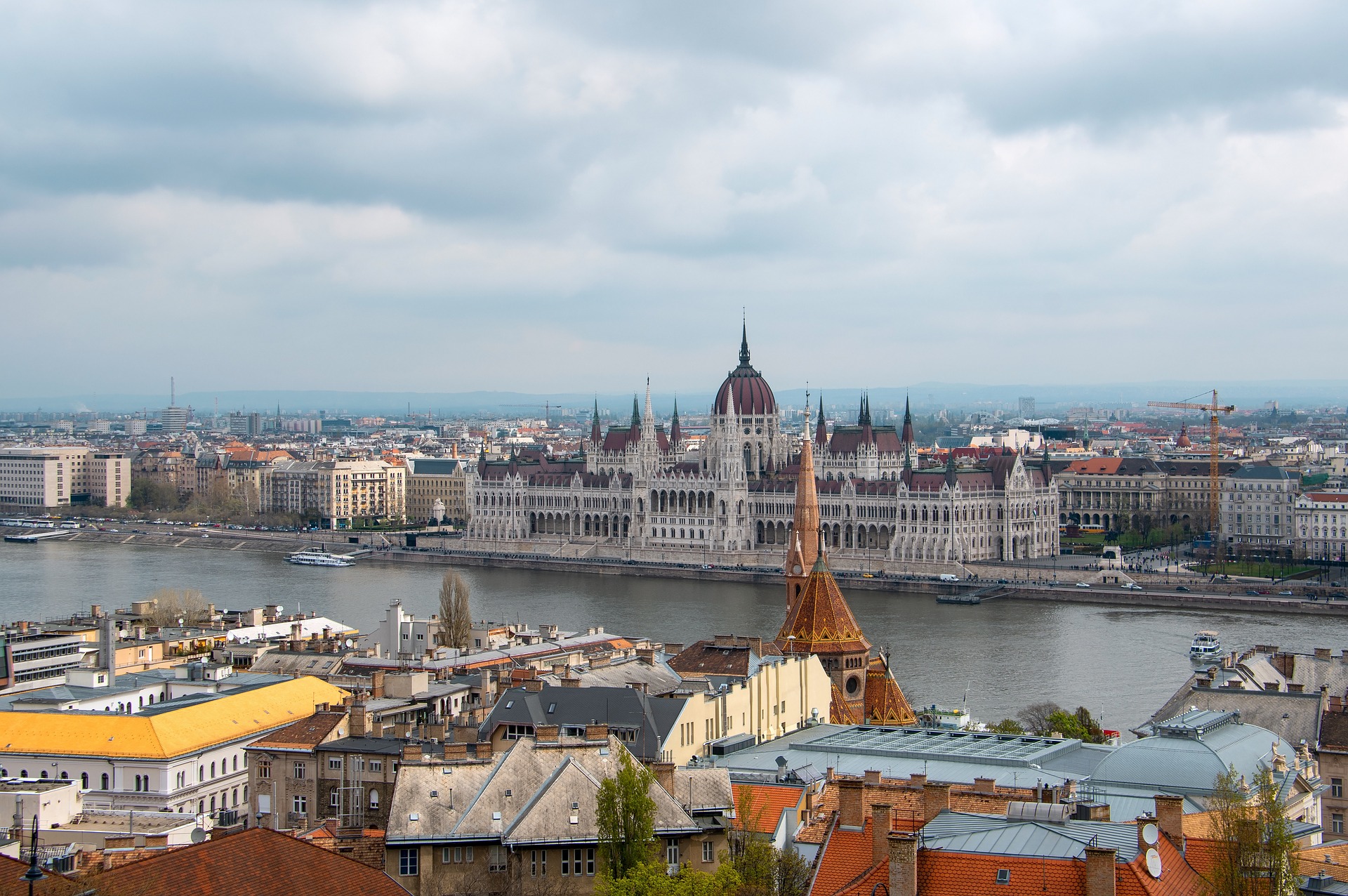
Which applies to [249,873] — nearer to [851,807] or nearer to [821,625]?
[851,807]

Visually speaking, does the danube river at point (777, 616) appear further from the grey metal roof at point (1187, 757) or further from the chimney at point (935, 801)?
the chimney at point (935, 801)

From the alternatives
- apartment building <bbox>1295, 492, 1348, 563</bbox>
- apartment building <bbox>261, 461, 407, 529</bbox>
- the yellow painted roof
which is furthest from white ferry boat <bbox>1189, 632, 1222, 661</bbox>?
apartment building <bbox>261, 461, 407, 529</bbox>

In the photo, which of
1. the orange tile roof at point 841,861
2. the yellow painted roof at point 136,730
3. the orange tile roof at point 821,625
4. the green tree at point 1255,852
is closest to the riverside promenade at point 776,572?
the orange tile roof at point 821,625

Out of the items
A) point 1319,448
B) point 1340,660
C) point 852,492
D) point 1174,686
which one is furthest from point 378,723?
point 1319,448

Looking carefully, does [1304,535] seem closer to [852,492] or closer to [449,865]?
[852,492]

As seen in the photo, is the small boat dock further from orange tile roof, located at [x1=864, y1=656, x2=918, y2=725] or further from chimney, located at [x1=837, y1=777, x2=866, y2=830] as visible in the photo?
chimney, located at [x1=837, y1=777, x2=866, y2=830]

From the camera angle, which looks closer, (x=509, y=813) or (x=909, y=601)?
(x=509, y=813)
